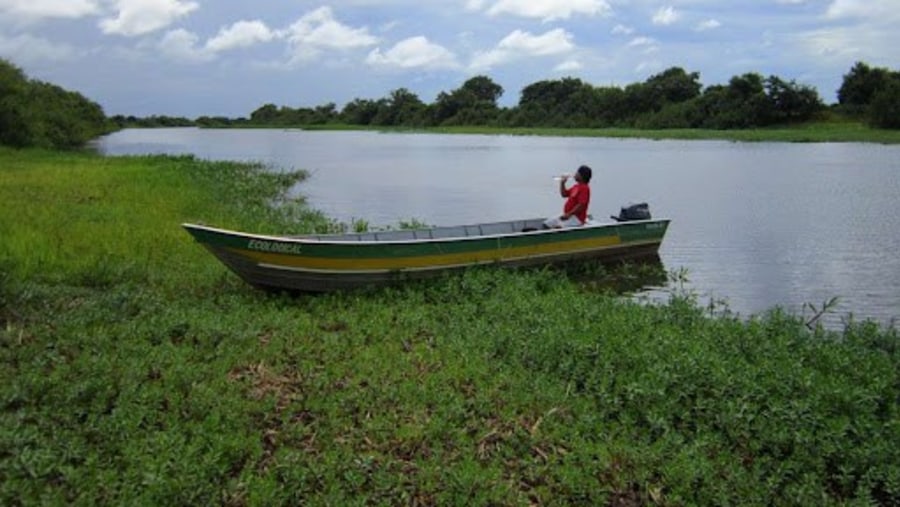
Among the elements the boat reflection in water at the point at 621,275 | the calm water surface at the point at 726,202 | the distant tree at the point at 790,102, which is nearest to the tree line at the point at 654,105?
the distant tree at the point at 790,102

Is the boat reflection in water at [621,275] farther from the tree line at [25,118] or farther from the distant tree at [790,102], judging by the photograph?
the distant tree at [790,102]

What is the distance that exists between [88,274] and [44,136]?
42.8m

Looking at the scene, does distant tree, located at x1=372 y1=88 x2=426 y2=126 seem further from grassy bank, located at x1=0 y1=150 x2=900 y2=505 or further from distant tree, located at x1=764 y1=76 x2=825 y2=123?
grassy bank, located at x1=0 y1=150 x2=900 y2=505

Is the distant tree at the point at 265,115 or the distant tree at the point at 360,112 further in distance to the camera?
the distant tree at the point at 265,115

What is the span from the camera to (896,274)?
15172mm

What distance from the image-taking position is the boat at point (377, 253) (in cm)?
1034

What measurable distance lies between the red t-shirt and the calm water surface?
95.0 inches

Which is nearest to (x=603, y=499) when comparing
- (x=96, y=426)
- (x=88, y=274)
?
(x=96, y=426)

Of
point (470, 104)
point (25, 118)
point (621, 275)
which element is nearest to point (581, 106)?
point (470, 104)

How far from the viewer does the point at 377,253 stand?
11.2m

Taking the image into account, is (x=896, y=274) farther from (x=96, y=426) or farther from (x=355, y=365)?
(x=96, y=426)

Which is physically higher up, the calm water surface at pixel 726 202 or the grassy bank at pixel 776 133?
the grassy bank at pixel 776 133

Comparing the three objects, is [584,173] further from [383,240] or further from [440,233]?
[383,240]

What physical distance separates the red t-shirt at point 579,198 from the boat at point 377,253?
29 cm
